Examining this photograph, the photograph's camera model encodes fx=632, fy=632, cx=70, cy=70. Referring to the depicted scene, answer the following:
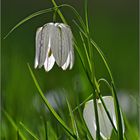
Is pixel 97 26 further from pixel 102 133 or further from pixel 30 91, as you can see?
pixel 102 133

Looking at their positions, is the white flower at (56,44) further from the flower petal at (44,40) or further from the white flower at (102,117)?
the white flower at (102,117)

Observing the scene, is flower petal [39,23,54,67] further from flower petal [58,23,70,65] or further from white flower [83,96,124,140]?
white flower [83,96,124,140]

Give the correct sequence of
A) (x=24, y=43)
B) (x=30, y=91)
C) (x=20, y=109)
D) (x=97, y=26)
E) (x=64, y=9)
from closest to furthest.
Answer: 1. (x=20, y=109)
2. (x=30, y=91)
3. (x=24, y=43)
4. (x=97, y=26)
5. (x=64, y=9)

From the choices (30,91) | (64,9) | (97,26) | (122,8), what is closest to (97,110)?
(30,91)

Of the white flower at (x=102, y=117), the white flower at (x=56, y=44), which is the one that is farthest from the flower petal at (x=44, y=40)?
the white flower at (x=102, y=117)

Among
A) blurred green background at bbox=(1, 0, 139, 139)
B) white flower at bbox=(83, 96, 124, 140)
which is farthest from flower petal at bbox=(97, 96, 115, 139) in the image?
blurred green background at bbox=(1, 0, 139, 139)

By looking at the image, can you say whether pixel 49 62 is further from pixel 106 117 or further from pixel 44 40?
pixel 106 117
